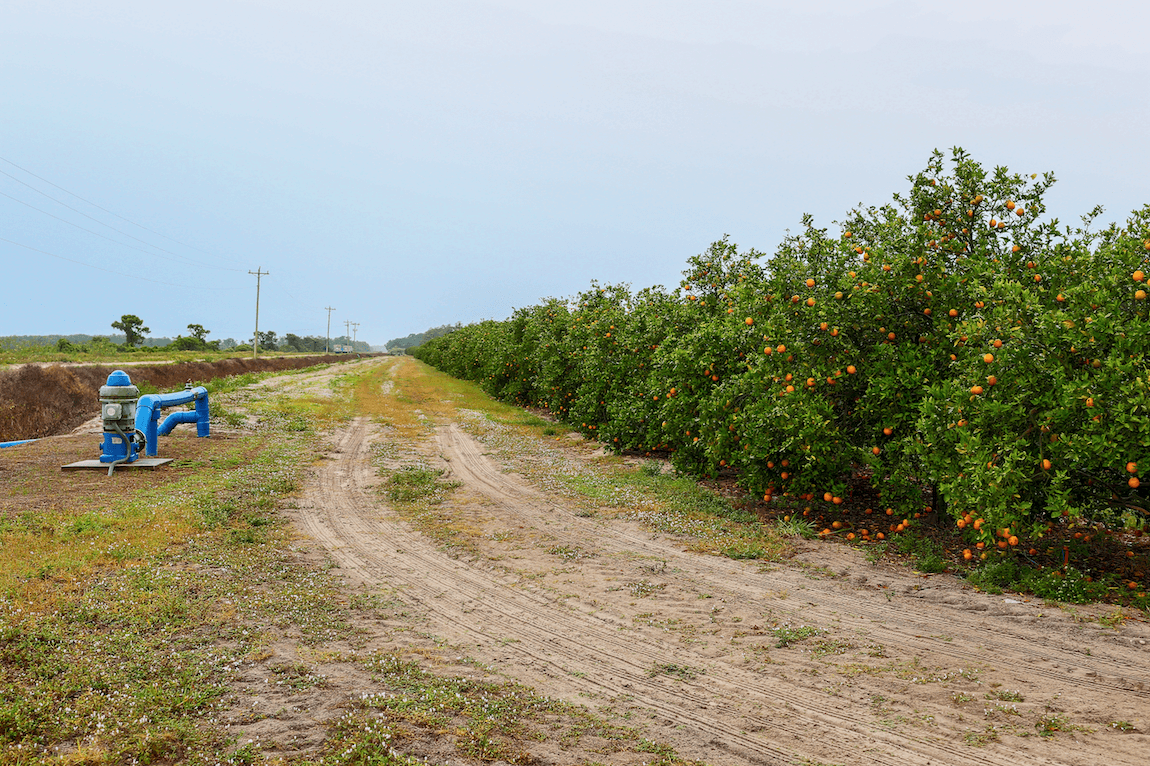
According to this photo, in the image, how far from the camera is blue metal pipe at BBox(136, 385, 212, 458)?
12516 millimetres

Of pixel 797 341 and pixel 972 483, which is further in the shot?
pixel 797 341

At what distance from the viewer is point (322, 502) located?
33.8 ft

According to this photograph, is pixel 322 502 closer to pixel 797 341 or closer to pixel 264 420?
pixel 797 341

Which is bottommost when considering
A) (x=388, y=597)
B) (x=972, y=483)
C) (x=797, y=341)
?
(x=388, y=597)

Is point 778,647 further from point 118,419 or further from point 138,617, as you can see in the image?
point 118,419

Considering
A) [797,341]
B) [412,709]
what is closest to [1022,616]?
[797,341]

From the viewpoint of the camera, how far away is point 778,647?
5.27 m

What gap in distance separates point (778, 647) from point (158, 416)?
1256cm

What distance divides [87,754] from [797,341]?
8112mm

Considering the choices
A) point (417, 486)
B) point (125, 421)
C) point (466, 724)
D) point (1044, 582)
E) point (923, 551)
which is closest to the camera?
point (466, 724)

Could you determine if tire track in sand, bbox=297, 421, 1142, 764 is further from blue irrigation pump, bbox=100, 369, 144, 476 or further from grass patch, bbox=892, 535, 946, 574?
blue irrigation pump, bbox=100, 369, 144, 476

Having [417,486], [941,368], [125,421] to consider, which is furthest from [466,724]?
[125,421]

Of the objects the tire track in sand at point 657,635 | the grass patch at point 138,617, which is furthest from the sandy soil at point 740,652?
the grass patch at point 138,617

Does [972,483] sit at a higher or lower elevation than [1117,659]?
higher
